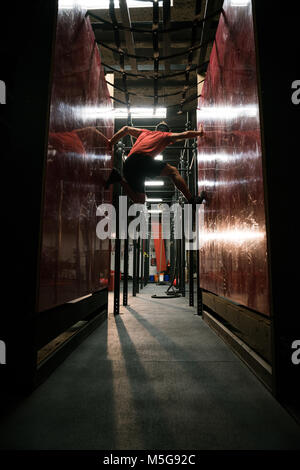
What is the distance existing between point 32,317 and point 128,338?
1.47 m

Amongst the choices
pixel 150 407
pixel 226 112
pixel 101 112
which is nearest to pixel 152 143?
pixel 101 112

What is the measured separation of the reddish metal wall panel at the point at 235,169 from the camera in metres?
1.77

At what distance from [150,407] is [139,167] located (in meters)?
3.01

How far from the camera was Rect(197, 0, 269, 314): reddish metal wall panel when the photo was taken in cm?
177

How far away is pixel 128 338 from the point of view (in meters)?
2.83

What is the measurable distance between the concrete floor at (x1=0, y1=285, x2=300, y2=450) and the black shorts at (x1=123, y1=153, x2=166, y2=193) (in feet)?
7.85

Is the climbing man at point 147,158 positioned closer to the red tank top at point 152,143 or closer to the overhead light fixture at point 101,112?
the red tank top at point 152,143

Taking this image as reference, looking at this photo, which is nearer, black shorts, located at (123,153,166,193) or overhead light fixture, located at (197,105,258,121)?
overhead light fixture, located at (197,105,258,121)

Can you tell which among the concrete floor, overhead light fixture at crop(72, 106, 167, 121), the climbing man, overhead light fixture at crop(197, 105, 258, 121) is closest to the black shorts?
the climbing man

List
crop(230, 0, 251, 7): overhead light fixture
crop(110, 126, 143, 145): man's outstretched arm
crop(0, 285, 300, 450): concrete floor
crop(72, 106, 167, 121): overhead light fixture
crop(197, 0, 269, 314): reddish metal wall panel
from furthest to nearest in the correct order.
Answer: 1. crop(110, 126, 143, 145): man's outstretched arm
2. crop(72, 106, 167, 121): overhead light fixture
3. crop(230, 0, 251, 7): overhead light fixture
4. crop(197, 0, 269, 314): reddish metal wall panel
5. crop(0, 285, 300, 450): concrete floor

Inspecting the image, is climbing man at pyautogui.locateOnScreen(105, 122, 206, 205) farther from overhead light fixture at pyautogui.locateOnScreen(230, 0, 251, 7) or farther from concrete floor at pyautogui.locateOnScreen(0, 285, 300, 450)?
concrete floor at pyautogui.locateOnScreen(0, 285, 300, 450)
